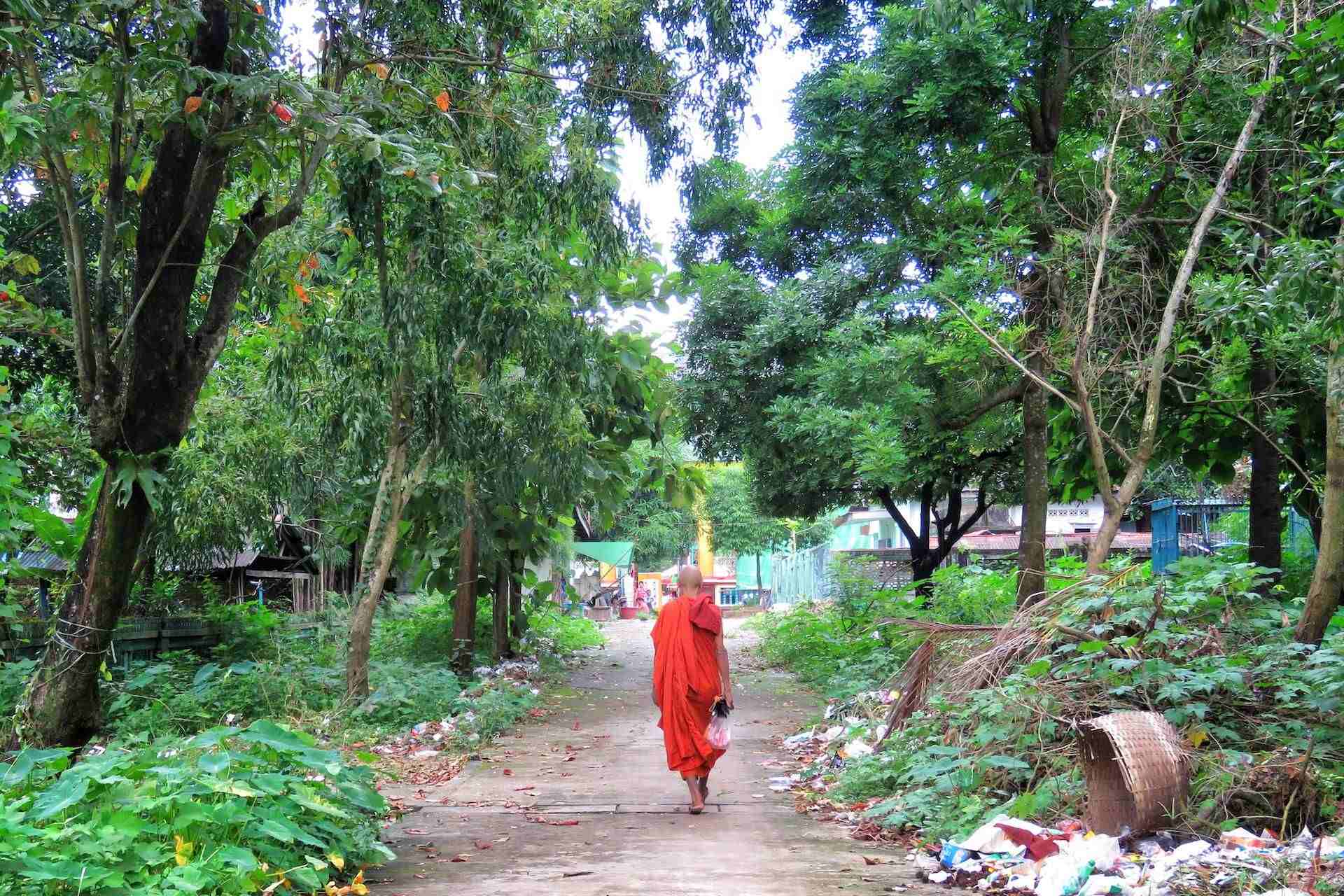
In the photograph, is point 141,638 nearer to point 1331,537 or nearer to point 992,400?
point 992,400

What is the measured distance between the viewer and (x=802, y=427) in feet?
42.4

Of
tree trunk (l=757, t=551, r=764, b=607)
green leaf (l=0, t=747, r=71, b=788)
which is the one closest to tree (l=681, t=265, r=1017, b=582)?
green leaf (l=0, t=747, r=71, b=788)

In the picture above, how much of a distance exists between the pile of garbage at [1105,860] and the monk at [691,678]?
1.94 metres

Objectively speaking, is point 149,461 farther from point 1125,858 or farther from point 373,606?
point 1125,858

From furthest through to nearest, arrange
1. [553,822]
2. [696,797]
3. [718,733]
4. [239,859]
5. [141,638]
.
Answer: [141,638] → [718,733] → [696,797] → [553,822] → [239,859]

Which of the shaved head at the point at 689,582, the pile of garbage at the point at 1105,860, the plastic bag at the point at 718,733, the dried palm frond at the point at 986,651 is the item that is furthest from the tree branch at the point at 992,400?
the pile of garbage at the point at 1105,860

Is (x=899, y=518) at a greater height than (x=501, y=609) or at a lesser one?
greater

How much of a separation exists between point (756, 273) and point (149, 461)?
12820 millimetres

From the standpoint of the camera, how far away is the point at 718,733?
7.55 metres

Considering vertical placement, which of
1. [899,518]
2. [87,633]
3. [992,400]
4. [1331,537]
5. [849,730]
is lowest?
[849,730]

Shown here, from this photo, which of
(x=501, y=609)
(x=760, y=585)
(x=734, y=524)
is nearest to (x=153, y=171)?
(x=501, y=609)

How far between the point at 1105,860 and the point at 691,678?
3.13 metres

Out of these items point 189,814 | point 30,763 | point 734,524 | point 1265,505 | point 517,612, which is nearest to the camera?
point 189,814

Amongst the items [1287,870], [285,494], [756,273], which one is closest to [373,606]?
[285,494]
